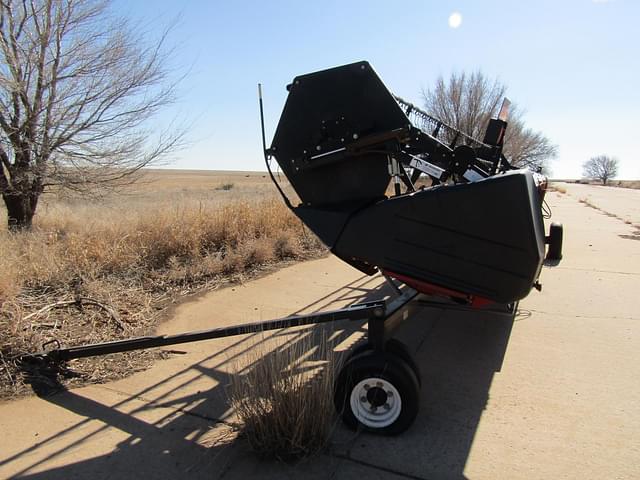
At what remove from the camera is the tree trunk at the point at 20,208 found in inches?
304

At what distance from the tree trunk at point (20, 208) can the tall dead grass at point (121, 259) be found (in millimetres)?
273

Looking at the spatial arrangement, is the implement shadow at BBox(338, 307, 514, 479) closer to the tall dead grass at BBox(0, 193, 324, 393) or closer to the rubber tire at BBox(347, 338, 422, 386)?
the rubber tire at BBox(347, 338, 422, 386)

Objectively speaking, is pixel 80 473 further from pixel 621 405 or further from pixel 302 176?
pixel 621 405

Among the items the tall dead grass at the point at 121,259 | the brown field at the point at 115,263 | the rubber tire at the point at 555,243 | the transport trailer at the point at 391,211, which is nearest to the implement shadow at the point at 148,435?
the brown field at the point at 115,263

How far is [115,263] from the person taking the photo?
243 inches

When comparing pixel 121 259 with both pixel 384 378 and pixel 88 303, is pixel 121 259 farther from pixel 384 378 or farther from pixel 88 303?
pixel 384 378

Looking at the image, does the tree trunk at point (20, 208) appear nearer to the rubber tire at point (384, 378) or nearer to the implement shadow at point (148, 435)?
the implement shadow at point (148, 435)

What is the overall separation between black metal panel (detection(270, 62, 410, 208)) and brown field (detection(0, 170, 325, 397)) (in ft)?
7.53

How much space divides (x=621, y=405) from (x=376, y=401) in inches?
74.3

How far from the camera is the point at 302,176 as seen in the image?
3.32 m

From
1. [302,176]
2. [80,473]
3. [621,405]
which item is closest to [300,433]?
[80,473]

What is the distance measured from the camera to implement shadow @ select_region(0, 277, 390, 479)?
2549 mm

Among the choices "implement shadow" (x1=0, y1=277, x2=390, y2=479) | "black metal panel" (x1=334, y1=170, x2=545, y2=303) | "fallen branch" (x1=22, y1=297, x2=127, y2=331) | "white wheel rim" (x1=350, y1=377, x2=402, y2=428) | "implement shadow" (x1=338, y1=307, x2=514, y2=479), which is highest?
"black metal panel" (x1=334, y1=170, x2=545, y2=303)

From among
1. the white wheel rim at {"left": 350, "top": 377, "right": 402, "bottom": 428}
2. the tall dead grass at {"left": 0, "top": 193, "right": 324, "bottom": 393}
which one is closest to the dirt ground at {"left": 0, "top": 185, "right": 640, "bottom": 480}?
the white wheel rim at {"left": 350, "top": 377, "right": 402, "bottom": 428}
